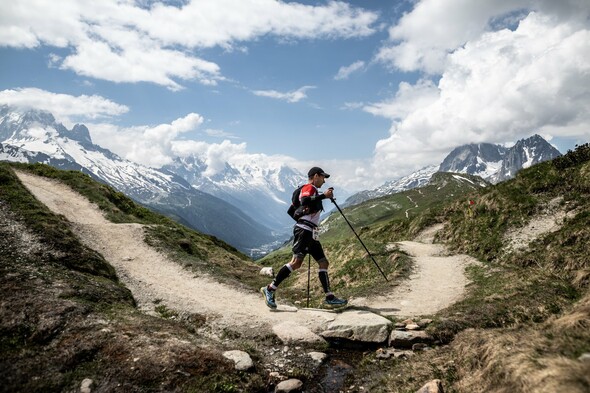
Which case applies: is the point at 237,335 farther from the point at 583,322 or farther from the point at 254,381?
the point at 583,322

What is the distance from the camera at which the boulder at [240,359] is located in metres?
9.15

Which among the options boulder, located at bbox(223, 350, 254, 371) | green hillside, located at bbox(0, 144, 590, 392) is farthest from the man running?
boulder, located at bbox(223, 350, 254, 371)

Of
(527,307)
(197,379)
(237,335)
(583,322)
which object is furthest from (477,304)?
(197,379)

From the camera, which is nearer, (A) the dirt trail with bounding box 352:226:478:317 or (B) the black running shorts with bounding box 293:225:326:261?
(B) the black running shorts with bounding box 293:225:326:261

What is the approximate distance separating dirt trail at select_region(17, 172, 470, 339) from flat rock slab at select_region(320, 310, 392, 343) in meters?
0.60

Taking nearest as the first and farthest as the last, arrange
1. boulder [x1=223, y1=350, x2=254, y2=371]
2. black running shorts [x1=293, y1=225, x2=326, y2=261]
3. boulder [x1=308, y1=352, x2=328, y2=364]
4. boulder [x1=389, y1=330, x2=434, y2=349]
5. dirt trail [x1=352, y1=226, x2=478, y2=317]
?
boulder [x1=223, y1=350, x2=254, y2=371]
boulder [x1=308, y1=352, x2=328, y2=364]
boulder [x1=389, y1=330, x2=434, y2=349]
black running shorts [x1=293, y1=225, x2=326, y2=261]
dirt trail [x1=352, y1=226, x2=478, y2=317]

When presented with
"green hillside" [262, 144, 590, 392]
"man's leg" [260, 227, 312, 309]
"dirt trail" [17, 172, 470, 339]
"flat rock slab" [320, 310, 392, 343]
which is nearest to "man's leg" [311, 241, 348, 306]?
"man's leg" [260, 227, 312, 309]

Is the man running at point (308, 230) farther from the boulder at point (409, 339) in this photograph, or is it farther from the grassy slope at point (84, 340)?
the grassy slope at point (84, 340)

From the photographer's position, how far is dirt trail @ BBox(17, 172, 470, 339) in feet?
42.9

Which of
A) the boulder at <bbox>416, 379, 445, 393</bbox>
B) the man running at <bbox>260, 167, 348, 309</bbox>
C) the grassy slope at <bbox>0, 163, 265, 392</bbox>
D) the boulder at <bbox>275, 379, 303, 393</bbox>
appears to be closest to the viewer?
the boulder at <bbox>416, 379, 445, 393</bbox>

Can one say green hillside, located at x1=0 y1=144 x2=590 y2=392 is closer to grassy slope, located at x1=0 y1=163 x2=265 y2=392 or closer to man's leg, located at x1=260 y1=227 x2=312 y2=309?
grassy slope, located at x1=0 y1=163 x2=265 y2=392

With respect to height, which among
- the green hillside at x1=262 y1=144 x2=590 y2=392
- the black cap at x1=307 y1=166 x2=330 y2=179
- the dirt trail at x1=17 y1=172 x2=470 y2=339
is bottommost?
the dirt trail at x1=17 y1=172 x2=470 y2=339

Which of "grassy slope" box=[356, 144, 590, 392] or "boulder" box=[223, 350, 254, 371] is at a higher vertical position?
"grassy slope" box=[356, 144, 590, 392]

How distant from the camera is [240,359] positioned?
30.9 feet
